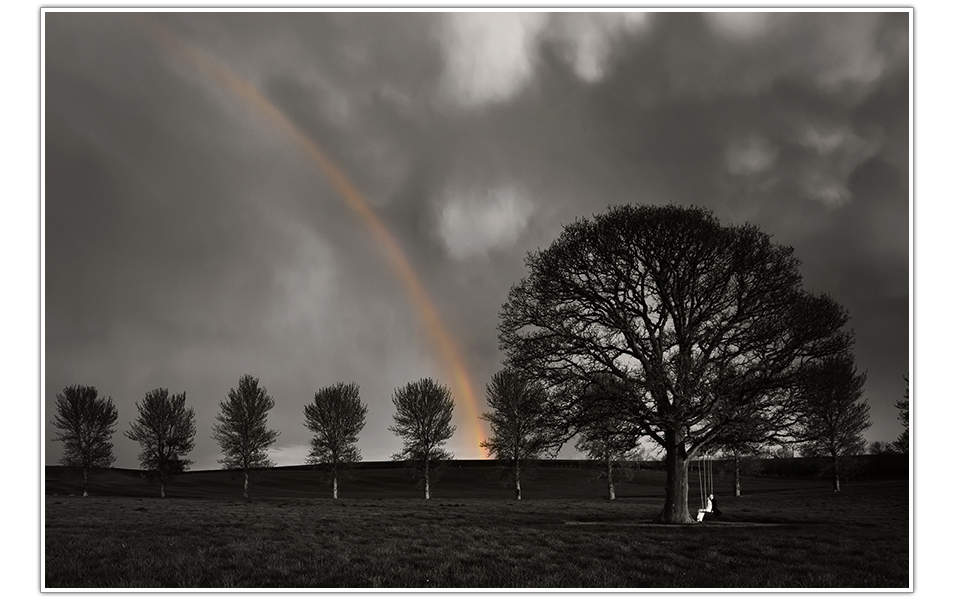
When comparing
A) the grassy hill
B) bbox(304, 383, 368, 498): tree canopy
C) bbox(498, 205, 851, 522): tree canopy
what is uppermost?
bbox(498, 205, 851, 522): tree canopy

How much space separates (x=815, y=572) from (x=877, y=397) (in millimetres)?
7643

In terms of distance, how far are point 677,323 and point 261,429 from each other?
2066 inches

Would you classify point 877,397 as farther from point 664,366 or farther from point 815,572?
point 815,572

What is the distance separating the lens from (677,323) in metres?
19.4

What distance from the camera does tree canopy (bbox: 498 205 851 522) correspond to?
18.6 meters

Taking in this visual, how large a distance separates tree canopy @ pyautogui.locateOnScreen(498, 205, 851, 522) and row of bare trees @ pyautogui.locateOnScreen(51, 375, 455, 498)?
3898cm

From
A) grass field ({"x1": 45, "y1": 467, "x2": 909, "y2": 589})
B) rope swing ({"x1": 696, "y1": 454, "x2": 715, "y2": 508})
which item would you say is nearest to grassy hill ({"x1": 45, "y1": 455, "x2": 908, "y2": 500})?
rope swing ({"x1": 696, "y1": 454, "x2": 715, "y2": 508})

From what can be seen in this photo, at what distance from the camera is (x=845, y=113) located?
13641 millimetres

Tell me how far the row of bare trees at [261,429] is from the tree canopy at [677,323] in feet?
128

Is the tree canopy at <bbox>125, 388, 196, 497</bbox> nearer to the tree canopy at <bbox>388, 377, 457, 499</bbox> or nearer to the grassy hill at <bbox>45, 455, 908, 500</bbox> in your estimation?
the grassy hill at <bbox>45, 455, 908, 500</bbox>

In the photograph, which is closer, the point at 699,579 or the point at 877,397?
the point at 699,579

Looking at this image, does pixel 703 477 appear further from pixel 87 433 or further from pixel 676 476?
pixel 87 433

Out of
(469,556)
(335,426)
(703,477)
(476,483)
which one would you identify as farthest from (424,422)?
(469,556)
